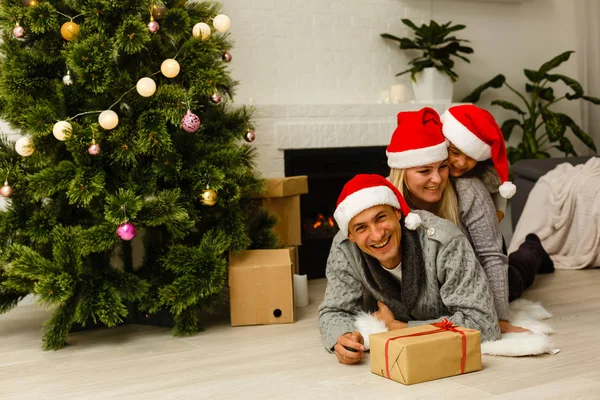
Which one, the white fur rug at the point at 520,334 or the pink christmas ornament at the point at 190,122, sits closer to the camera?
the white fur rug at the point at 520,334

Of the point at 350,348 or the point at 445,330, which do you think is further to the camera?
the point at 350,348

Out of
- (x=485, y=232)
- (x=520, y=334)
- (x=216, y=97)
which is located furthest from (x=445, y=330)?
(x=216, y=97)

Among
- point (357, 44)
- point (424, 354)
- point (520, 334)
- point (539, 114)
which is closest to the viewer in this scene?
point (424, 354)

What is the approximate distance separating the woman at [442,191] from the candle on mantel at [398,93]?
200 cm

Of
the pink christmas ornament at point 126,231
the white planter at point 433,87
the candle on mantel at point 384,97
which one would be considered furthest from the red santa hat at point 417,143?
the white planter at point 433,87

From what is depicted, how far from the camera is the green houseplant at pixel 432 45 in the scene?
4.73 meters

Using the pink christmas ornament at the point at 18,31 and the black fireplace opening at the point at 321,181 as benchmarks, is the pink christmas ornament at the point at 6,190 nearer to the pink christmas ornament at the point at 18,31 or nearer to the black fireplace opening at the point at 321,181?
the pink christmas ornament at the point at 18,31

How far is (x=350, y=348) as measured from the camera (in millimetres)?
2363

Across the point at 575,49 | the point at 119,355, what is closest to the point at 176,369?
the point at 119,355

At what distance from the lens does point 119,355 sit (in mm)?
2678

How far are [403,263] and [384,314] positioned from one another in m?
0.26

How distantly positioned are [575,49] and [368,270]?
12.7 ft

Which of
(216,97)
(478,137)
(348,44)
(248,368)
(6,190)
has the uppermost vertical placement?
(348,44)

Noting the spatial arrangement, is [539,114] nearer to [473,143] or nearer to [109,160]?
[473,143]
